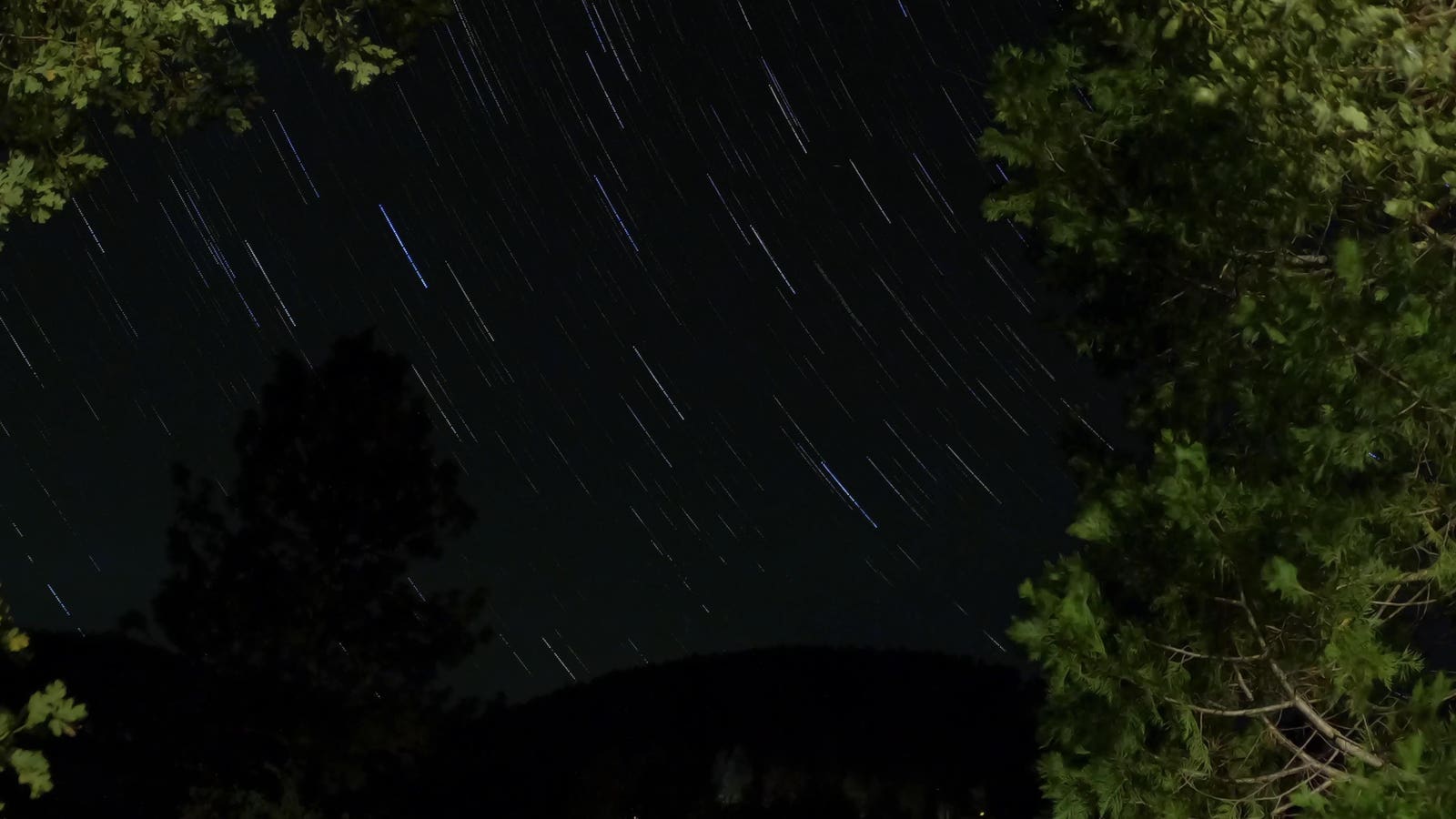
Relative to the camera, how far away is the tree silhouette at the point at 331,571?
16.2 meters

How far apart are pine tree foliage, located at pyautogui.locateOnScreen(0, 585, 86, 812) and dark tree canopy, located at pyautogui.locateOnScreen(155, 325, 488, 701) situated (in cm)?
1277

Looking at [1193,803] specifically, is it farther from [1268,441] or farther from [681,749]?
[681,749]

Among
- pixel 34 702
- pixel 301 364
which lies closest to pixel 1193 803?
pixel 34 702

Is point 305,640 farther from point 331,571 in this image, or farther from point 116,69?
point 116,69

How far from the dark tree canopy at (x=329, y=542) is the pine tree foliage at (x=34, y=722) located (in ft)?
41.9

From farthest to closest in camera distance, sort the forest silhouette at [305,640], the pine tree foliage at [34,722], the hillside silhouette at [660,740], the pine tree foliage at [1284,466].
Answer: the hillside silhouette at [660,740], the forest silhouette at [305,640], the pine tree foliage at [1284,466], the pine tree foliage at [34,722]

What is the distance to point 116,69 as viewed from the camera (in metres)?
4.75

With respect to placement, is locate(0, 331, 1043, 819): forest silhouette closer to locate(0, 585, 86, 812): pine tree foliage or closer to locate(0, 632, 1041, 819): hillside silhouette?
locate(0, 632, 1041, 819): hillside silhouette

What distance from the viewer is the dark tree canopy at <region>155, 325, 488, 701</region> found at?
1659 cm

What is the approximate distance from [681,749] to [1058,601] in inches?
A: 1259

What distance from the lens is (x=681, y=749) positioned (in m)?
35.8

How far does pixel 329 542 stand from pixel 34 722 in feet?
44.9

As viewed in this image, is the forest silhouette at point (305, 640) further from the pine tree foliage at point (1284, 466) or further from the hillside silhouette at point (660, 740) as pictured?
the pine tree foliage at point (1284, 466)

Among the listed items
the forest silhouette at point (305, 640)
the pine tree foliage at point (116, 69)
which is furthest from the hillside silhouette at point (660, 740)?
the pine tree foliage at point (116, 69)
